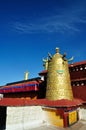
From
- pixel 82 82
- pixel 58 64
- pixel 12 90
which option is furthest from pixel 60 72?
pixel 12 90

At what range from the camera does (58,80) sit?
68.3 feet

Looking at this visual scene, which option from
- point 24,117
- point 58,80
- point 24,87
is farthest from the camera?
point 24,87

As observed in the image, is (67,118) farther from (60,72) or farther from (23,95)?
(23,95)

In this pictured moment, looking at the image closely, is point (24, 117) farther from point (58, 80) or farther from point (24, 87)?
point (24, 87)

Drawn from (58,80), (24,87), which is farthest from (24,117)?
(24,87)

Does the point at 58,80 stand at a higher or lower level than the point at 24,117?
higher

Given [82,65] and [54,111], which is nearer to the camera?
[54,111]

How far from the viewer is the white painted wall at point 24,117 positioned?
15.0 m

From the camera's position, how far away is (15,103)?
16.0m

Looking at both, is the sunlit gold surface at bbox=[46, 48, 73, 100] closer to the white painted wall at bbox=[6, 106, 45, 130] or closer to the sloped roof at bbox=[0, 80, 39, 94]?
the white painted wall at bbox=[6, 106, 45, 130]

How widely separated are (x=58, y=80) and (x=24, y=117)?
657 cm

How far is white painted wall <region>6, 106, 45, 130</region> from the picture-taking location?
14992 millimetres

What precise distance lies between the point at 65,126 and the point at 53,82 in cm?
553

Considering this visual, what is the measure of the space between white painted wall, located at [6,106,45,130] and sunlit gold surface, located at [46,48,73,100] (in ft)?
10.1
